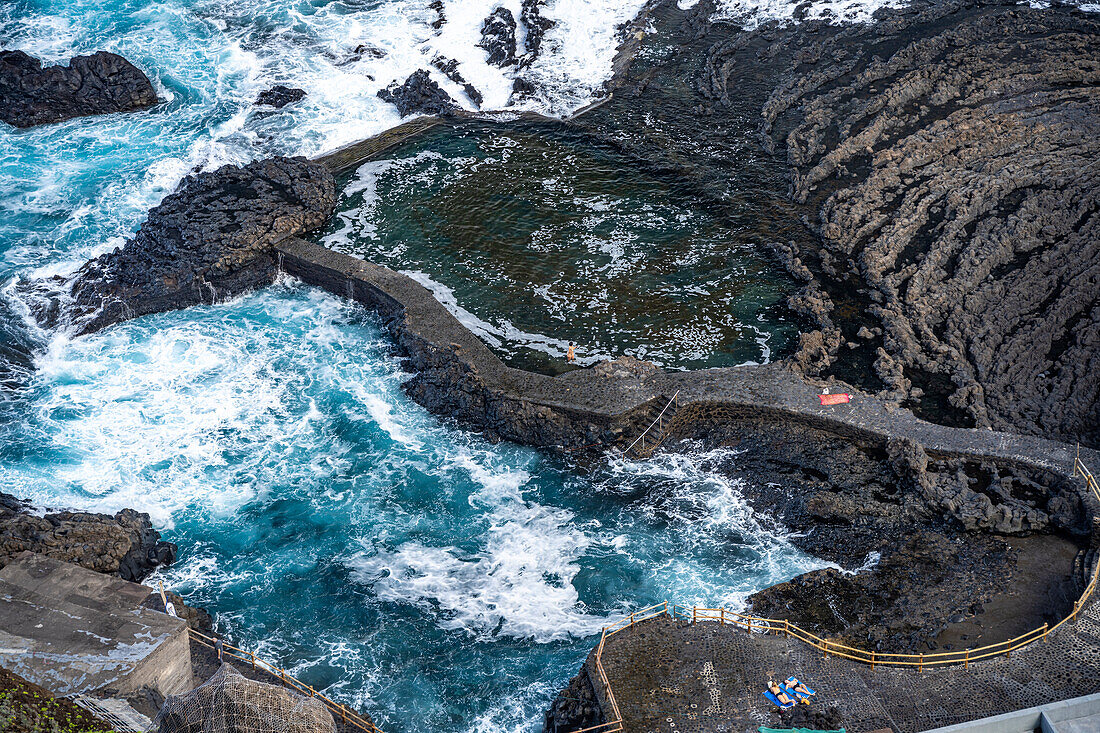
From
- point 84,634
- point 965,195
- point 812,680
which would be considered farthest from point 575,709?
point 965,195

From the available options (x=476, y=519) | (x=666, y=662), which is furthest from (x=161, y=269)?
(x=666, y=662)

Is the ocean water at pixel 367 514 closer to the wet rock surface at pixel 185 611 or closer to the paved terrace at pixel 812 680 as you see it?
the wet rock surface at pixel 185 611

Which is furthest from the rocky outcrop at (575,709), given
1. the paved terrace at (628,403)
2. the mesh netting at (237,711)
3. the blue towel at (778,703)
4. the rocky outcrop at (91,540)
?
the rocky outcrop at (91,540)

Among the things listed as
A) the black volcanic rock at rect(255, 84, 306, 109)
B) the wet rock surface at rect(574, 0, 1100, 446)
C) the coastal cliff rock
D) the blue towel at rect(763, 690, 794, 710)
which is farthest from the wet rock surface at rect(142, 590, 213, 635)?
the black volcanic rock at rect(255, 84, 306, 109)

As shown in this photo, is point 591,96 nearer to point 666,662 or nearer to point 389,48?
point 389,48

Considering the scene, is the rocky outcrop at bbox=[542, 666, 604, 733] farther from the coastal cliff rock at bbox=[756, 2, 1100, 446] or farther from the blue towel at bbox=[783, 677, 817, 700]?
the coastal cliff rock at bbox=[756, 2, 1100, 446]
